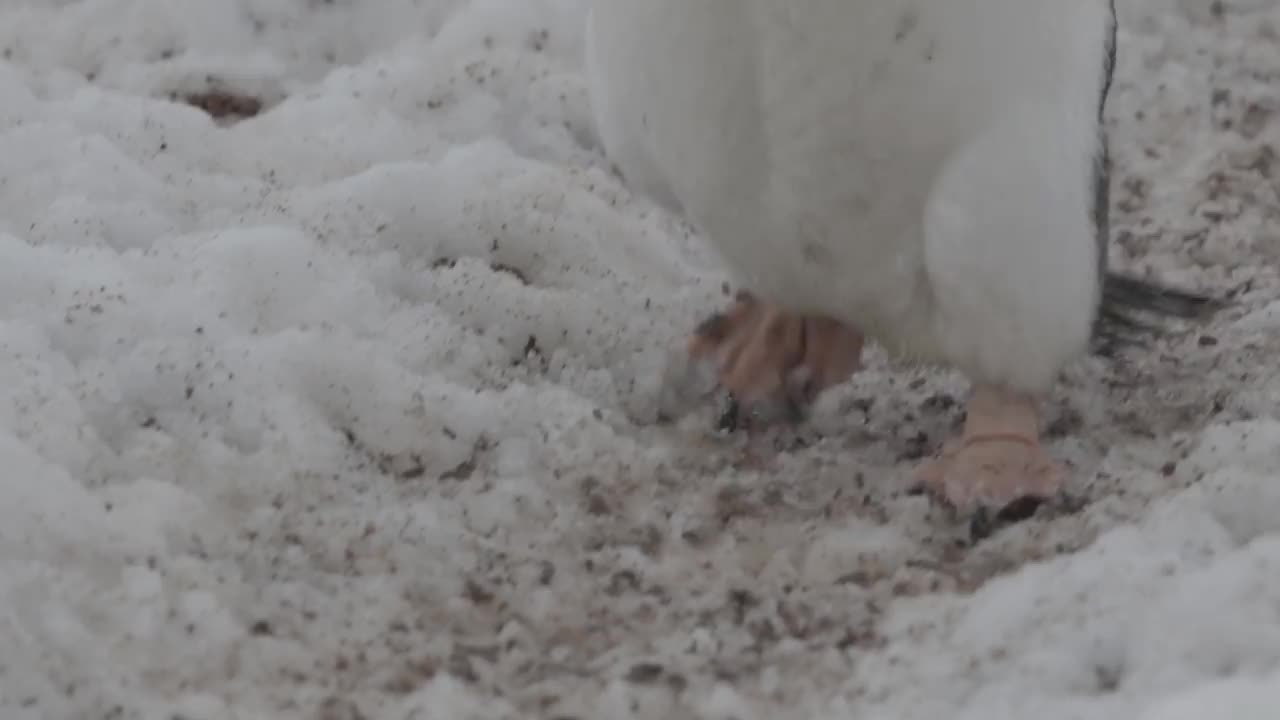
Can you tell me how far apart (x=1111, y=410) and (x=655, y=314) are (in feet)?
1.89

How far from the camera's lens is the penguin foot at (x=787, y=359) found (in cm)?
200

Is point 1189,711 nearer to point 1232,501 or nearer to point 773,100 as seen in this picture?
point 1232,501

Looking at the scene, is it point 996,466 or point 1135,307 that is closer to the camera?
point 996,466

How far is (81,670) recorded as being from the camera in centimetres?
133

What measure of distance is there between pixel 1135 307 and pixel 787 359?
1.39ft

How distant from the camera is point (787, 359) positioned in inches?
79.5

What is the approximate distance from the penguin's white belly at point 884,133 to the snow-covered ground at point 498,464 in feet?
0.75

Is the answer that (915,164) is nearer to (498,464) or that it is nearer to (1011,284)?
(1011,284)

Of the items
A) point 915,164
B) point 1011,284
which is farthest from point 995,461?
point 915,164

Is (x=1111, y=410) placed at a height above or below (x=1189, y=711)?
above

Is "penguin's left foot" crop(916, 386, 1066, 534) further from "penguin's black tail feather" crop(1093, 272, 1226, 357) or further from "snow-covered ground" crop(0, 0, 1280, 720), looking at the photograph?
"penguin's black tail feather" crop(1093, 272, 1226, 357)

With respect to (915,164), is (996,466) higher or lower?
lower

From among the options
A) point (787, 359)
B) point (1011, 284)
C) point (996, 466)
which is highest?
point (787, 359)

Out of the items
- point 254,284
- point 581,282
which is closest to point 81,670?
point 254,284
